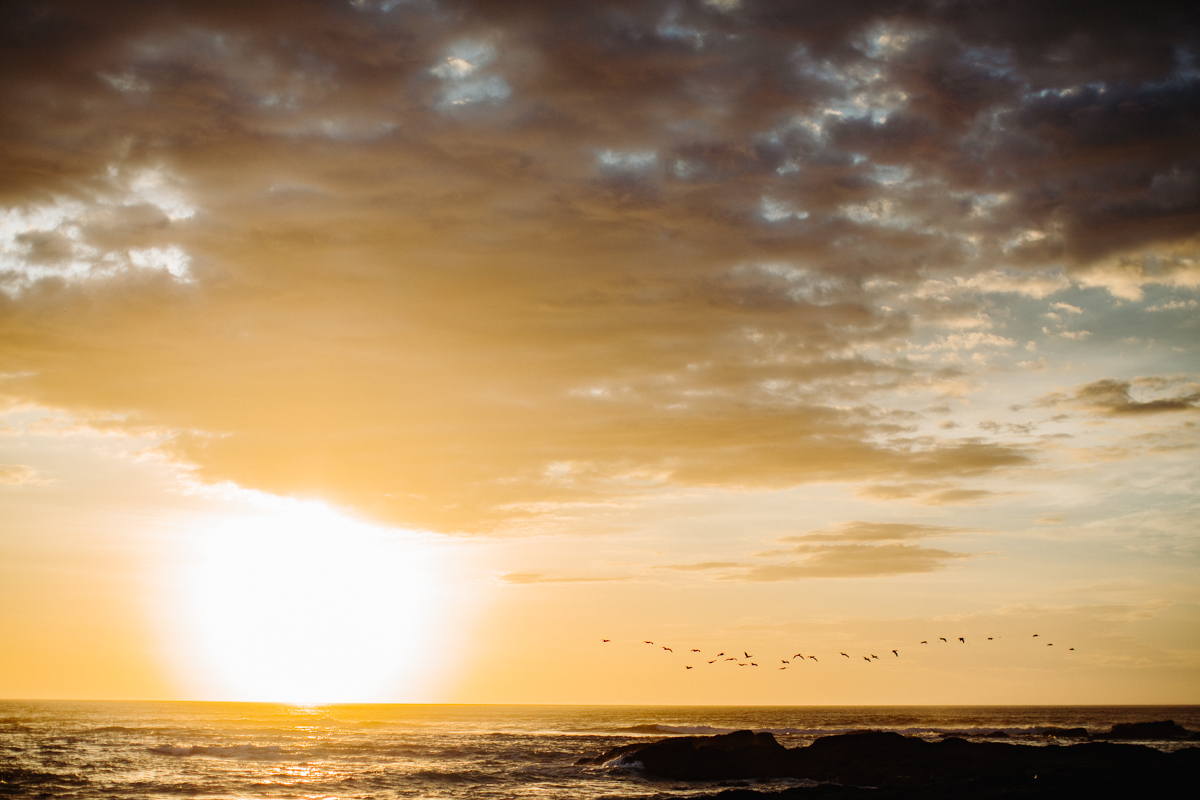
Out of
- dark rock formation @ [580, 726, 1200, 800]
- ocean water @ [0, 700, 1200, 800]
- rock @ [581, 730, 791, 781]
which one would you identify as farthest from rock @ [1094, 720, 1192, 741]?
rock @ [581, 730, 791, 781]

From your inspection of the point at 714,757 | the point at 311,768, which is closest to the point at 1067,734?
the point at 714,757

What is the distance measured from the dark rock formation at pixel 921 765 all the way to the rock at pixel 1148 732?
115 feet

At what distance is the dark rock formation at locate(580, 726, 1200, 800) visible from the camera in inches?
1032

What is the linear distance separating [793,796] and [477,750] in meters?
34.8

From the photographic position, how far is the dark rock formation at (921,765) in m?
26.2

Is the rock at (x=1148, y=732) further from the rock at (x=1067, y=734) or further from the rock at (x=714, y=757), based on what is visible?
the rock at (x=714, y=757)

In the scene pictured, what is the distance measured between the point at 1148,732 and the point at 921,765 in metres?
43.1

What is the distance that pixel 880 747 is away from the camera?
38.4m

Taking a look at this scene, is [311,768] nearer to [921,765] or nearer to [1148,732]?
[921,765]

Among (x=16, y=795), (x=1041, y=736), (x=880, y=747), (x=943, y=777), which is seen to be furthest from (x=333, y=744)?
(x=1041, y=736)

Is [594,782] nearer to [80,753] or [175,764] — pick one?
[175,764]

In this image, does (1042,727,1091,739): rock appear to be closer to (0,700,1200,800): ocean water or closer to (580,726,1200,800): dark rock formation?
(0,700,1200,800): ocean water

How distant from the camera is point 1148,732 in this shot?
63000 mm

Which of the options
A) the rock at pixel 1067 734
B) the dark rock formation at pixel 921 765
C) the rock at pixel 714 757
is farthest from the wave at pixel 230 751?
the rock at pixel 1067 734
